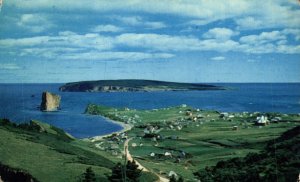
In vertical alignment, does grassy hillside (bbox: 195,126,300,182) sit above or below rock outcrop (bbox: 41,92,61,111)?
below

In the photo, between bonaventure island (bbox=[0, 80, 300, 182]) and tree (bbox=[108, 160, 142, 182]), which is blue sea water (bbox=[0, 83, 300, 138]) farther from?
tree (bbox=[108, 160, 142, 182])

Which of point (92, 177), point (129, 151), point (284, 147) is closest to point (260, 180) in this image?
point (284, 147)

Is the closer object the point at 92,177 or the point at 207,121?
the point at 92,177

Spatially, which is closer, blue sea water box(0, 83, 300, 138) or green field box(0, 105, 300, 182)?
green field box(0, 105, 300, 182)

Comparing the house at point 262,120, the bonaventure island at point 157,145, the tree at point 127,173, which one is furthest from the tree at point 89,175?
the house at point 262,120

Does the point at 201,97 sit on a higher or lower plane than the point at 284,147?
higher

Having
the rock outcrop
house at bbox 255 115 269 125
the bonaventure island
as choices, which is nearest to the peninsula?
the bonaventure island

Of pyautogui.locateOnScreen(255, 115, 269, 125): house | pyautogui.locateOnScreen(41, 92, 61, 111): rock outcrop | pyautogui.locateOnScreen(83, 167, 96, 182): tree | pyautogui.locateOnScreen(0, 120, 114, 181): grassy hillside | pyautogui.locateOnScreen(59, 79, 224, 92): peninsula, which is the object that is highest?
pyautogui.locateOnScreen(59, 79, 224, 92): peninsula

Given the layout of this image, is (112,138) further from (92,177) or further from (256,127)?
(256,127)
